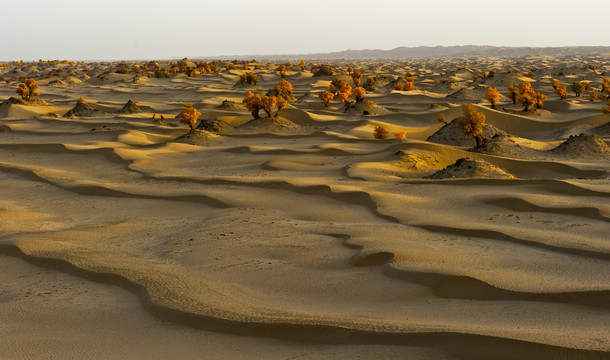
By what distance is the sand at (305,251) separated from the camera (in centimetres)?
489

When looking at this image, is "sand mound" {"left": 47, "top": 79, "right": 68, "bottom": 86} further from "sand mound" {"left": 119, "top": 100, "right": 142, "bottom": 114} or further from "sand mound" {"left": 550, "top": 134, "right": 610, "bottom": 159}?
"sand mound" {"left": 550, "top": 134, "right": 610, "bottom": 159}

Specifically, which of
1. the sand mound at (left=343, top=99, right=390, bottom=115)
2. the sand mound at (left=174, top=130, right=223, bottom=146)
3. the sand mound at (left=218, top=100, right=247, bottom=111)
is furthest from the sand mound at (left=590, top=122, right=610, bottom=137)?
the sand mound at (left=218, top=100, right=247, bottom=111)

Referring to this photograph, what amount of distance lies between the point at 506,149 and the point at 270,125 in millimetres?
9678

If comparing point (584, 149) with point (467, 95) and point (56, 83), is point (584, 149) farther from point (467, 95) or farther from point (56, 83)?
point (56, 83)

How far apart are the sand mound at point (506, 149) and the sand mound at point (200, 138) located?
8.95 metres

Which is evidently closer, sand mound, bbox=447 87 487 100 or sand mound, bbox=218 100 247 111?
sand mound, bbox=218 100 247 111

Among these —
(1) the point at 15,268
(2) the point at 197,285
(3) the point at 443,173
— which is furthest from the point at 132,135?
(2) the point at 197,285

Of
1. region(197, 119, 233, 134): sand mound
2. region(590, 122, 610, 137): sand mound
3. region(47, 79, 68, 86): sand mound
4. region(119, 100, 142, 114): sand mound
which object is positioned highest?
region(47, 79, 68, 86): sand mound

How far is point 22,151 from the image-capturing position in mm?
19078

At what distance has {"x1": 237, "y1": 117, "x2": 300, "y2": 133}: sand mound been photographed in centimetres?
2333

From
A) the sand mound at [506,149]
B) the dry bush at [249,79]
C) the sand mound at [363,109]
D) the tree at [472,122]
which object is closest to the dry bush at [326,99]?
the sand mound at [363,109]

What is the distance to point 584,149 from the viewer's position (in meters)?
16.8

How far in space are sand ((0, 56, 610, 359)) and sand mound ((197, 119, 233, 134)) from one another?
316 cm

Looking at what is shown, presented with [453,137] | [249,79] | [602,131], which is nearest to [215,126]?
[453,137]
